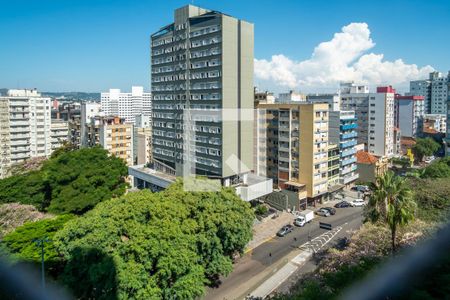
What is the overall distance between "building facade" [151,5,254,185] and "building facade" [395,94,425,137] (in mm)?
23981

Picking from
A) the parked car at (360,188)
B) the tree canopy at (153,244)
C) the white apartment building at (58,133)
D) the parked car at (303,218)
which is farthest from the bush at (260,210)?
the white apartment building at (58,133)

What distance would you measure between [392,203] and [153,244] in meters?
5.93

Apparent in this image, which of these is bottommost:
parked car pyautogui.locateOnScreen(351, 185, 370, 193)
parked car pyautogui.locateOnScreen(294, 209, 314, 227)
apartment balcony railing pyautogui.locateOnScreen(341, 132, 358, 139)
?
parked car pyautogui.locateOnScreen(294, 209, 314, 227)

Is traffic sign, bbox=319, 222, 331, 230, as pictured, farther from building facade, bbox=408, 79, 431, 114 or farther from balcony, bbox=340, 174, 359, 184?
building facade, bbox=408, 79, 431, 114

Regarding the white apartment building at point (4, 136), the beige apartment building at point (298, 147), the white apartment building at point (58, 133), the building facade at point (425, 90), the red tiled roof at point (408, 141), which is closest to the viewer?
the beige apartment building at point (298, 147)

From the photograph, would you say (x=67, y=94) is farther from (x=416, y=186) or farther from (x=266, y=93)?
(x=416, y=186)

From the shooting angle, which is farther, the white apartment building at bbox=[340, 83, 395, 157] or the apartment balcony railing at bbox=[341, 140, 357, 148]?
the white apartment building at bbox=[340, 83, 395, 157]

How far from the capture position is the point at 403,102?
35.0 meters

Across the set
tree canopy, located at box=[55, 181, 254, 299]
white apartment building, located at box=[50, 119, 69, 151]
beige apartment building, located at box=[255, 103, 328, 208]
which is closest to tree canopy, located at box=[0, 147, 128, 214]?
tree canopy, located at box=[55, 181, 254, 299]

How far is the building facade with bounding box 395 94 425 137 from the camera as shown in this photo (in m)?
34.5

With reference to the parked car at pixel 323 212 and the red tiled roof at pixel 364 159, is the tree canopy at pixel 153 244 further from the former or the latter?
the red tiled roof at pixel 364 159

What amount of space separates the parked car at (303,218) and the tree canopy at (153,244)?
18.3 ft

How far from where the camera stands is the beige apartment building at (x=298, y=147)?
57.6 feet

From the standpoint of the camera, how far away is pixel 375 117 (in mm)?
27188
